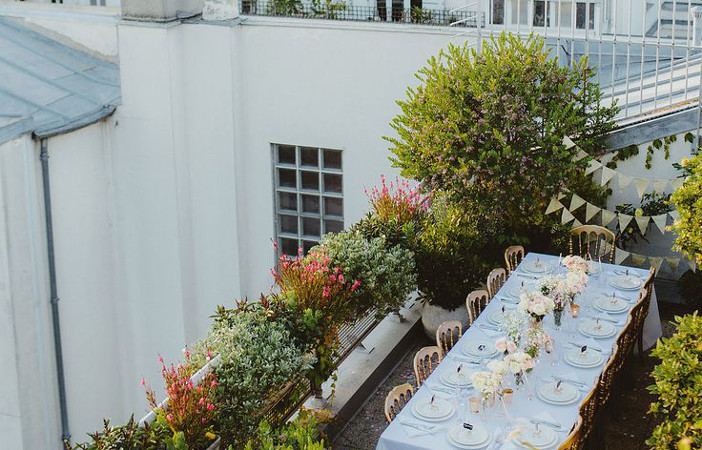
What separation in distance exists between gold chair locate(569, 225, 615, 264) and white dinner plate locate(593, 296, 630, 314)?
1194 mm

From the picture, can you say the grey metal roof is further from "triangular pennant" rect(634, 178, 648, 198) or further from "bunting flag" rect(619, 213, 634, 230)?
"triangular pennant" rect(634, 178, 648, 198)

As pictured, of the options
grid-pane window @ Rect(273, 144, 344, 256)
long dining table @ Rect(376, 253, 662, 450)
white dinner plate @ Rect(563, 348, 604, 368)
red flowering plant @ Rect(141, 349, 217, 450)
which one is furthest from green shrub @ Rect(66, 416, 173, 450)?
grid-pane window @ Rect(273, 144, 344, 256)

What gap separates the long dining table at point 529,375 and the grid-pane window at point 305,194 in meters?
3.79

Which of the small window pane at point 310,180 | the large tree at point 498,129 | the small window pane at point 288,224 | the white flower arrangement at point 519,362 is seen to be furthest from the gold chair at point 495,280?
the small window pane at point 288,224

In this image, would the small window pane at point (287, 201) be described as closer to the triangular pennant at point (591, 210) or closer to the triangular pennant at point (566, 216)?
the triangular pennant at point (566, 216)

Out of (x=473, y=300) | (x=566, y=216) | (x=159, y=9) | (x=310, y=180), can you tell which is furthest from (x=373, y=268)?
(x=159, y=9)

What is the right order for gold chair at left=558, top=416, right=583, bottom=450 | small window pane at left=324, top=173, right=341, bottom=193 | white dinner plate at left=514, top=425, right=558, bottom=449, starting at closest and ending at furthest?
1. gold chair at left=558, top=416, right=583, bottom=450
2. white dinner plate at left=514, top=425, right=558, bottom=449
3. small window pane at left=324, top=173, right=341, bottom=193

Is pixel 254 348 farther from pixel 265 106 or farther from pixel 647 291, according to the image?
pixel 265 106

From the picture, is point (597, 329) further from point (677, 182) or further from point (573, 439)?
point (677, 182)

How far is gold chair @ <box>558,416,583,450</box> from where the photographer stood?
6.31 m

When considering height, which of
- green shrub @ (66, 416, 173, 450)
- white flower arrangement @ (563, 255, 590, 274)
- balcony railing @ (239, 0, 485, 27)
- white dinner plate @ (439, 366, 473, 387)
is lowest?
white dinner plate @ (439, 366, 473, 387)

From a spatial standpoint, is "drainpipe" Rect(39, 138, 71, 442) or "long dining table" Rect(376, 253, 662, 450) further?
"drainpipe" Rect(39, 138, 71, 442)

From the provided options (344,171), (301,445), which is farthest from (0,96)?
(301,445)

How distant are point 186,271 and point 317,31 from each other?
3609 millimetres
